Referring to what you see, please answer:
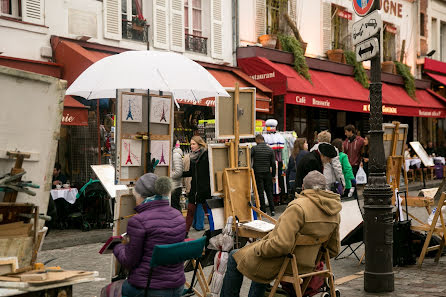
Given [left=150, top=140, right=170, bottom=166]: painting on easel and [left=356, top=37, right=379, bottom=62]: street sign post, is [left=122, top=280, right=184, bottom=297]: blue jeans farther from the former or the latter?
[left=356, top=37, right=379, bottom=62]: street sign post

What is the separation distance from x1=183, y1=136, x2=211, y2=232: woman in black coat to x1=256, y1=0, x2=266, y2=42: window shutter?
356 inches

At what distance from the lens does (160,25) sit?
14.7 meters

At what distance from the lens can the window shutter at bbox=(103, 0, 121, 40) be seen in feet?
43.9

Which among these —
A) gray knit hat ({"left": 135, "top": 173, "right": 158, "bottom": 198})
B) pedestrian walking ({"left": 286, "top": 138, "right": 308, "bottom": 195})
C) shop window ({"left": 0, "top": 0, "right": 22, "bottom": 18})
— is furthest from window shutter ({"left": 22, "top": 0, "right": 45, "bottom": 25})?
gray knit hat ({"left": 135, "top": 173, "right": 158, "bottom": 198})

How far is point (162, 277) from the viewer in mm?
4047

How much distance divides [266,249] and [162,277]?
0.96 metres

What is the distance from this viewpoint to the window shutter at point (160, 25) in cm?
1454

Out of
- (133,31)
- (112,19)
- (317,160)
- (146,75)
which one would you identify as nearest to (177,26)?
(133,31)

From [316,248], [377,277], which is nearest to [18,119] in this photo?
[316,248]

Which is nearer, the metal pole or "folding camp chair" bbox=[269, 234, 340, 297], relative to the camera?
"folding camp chair" bbox=[269, 234, 340, 297]

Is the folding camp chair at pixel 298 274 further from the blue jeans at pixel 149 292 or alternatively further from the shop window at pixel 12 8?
the shop window at pixel 12 8

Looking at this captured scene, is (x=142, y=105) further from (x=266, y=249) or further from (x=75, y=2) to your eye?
(x=75, y=2)

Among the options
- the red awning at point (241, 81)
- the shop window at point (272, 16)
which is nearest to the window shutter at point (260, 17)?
the shop window at point (272, 16)

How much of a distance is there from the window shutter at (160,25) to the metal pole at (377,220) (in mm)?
9093
